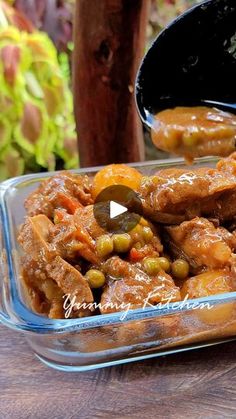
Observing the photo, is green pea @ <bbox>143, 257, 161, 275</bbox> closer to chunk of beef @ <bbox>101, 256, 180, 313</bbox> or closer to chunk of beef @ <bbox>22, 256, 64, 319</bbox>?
chunk of beef @ <bbox>101, 256, 180, 313</bbox>

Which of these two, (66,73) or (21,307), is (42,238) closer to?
(21,307)

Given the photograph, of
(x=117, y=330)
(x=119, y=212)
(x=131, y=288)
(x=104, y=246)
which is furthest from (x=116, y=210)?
(x=117, y=330)

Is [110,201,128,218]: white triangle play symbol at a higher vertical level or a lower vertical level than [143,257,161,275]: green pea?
higher

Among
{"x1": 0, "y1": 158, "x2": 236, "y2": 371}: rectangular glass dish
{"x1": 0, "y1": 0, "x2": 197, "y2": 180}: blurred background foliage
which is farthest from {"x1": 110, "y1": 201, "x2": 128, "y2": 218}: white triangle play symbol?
{"x1": 0, "y1": 0, "x2": 197, "y2": 180}: blurred background foliage

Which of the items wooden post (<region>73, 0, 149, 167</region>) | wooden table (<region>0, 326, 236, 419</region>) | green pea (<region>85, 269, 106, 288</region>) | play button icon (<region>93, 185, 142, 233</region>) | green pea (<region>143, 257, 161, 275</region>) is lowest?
wooden table (<region>0, 326, 236, 419</region>)

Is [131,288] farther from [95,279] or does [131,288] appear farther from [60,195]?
[60,195]

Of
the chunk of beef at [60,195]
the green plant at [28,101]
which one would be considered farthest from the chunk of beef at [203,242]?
the green plant at [28,101]
